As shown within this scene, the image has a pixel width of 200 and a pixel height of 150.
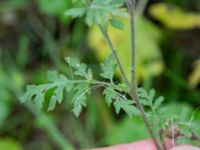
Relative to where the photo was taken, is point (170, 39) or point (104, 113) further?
point (170, 39)


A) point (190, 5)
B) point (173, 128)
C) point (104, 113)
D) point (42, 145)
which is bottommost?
point (42, 145)

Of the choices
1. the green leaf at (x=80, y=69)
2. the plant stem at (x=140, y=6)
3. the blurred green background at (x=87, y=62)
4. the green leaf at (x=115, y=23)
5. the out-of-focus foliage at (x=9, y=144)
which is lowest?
the out-of-focus foliage at (x=9, y=144)

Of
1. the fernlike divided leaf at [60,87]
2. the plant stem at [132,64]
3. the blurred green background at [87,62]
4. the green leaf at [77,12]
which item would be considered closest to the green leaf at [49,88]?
the fernlike divided leaf at [60,87]

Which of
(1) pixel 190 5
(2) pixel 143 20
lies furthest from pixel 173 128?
(1) pixel 190 5

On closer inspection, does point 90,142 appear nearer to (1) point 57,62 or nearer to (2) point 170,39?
(1) point 57,62

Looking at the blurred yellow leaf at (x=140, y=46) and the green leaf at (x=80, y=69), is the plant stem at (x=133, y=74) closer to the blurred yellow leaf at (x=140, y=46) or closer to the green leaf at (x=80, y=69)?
the green leaf at (x=80, y=69)

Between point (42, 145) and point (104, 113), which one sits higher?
point (104, 113)
